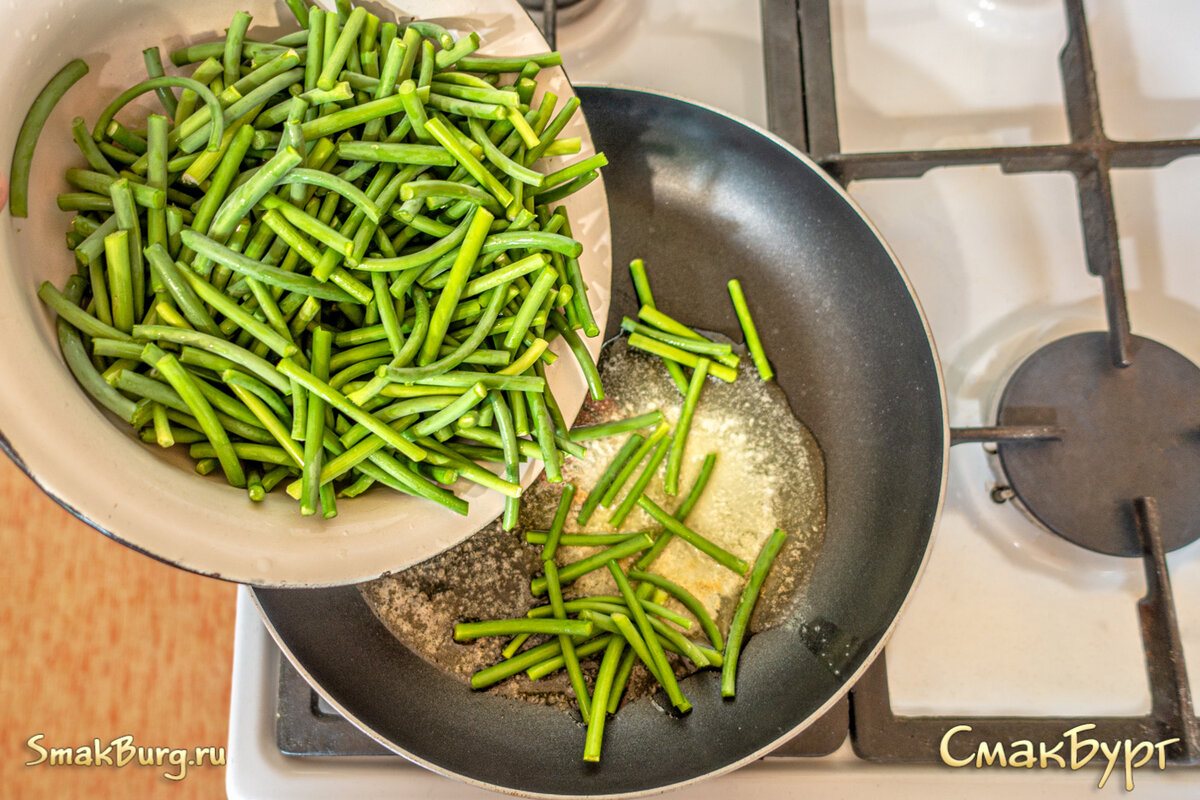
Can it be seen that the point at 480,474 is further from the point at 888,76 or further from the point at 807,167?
the point at 888,76

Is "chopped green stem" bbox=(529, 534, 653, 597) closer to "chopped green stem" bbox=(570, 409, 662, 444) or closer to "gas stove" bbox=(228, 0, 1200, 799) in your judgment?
"chopped green stem" bbox=(570, 409, 662, 444)

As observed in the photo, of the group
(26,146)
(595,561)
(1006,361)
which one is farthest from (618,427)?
(26,146)

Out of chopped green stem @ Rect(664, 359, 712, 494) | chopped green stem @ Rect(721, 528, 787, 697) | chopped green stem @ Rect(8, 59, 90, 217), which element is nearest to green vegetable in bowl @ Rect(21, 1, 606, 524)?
chopped green stem @ Rect(8, 59, 90, 217)

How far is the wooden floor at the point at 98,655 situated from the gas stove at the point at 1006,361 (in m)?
0.21

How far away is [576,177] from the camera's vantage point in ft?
3.59

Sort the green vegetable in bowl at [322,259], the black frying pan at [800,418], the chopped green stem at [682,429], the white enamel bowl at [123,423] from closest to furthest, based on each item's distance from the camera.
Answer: the white enamel bowl at [123,423]
the green vegetable in bowl at [322,259]
the black frying pan at [800,418]
the chopped green stem at [682,429]

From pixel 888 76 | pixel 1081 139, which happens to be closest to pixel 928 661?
pixel 1081 139

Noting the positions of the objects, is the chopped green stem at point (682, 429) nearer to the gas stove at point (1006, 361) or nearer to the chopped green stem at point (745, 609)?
the chopped green stem at point (745, 609)

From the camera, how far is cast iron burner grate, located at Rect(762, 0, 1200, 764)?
3.89ft

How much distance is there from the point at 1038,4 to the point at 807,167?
0.65 m

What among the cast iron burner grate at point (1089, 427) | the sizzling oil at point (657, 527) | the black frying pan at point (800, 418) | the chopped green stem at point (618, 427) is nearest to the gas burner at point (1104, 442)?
the cast iron burner grate at point (1089, 427)

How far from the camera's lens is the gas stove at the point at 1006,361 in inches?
47.6

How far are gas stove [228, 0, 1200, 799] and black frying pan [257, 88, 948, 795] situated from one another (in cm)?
8

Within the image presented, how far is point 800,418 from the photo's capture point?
1348mm
